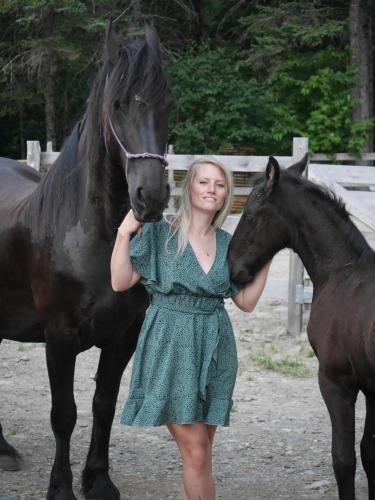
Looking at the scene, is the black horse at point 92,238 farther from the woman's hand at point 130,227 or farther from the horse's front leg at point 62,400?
the woman's hand at point 130,227

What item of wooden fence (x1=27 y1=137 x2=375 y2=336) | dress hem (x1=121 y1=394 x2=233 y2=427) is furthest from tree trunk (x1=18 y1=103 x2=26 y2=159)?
dress hem (x1=121 y1=394 x2=233 y2=427)

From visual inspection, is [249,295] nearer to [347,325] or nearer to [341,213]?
[347,325]

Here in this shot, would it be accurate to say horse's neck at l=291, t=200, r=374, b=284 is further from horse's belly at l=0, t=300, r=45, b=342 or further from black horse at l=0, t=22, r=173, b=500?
horse's belly at l=0, t=300, r=45, b=342

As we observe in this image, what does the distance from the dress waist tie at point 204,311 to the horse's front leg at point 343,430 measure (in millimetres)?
657

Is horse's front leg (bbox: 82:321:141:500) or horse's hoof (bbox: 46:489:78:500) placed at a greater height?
horse's front leg (bbox: 82:321:141:500)

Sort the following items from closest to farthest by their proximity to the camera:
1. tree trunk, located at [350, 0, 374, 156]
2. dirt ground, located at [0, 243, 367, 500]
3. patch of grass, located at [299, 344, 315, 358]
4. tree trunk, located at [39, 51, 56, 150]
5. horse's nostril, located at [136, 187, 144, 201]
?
horse's nostril, located at [136, 187, 144, 201] < dirt ground, located at [0, 243, 367, 500] < patch of grass, located at [299, 344, 315, 358] < tree trunk, located at [350, 0, 374, 156] < tree trunk, located at [39, 51, 56, 150]

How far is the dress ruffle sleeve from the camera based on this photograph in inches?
125

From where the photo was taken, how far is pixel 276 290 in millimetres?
8000

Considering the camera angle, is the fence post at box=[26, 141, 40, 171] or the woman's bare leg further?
the fence post at box=[26, 141, 40, 171]

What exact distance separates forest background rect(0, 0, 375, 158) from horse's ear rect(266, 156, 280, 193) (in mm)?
15470

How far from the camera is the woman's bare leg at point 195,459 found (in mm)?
3078

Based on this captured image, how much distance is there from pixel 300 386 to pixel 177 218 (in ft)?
11.0

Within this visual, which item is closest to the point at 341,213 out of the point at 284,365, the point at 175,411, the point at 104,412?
the point at 175,411

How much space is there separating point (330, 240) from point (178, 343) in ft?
3.54
